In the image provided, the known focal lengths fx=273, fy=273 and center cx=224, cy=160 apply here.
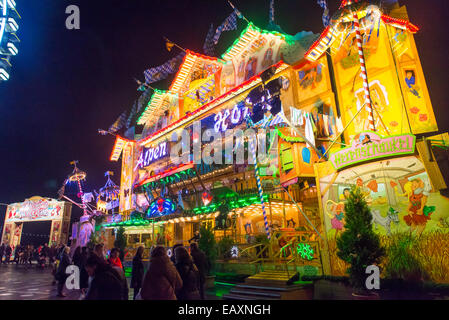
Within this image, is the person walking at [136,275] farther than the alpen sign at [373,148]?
No

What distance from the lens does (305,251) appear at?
10812 millimetres

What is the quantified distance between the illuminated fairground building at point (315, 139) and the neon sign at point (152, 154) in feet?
0.54

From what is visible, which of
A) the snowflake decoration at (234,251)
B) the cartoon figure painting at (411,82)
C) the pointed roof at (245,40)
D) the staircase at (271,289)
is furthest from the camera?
the pointed roof at (245,40)

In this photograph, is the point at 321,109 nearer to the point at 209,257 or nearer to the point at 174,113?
the point at 209,257

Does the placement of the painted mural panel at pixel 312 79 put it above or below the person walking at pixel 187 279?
above

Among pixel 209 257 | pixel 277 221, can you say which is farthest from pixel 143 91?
pixel 209 257

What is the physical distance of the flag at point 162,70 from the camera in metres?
23.9

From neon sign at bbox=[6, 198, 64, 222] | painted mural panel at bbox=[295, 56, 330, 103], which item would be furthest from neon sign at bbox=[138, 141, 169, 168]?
neon sign at bbox=[6, 198, 64, 222]

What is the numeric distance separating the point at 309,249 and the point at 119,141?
1016 inches

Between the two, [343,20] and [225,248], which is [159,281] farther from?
[343,20]

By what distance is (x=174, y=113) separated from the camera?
1040 inches

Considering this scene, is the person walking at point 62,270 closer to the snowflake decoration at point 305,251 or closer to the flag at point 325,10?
the snowflake decoration at point 305,251

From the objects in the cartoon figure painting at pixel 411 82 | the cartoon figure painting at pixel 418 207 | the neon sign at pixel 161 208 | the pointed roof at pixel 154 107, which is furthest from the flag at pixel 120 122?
the cartoon figure painting at pixel 418 207

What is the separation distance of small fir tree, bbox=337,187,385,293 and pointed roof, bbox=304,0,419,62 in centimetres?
809
